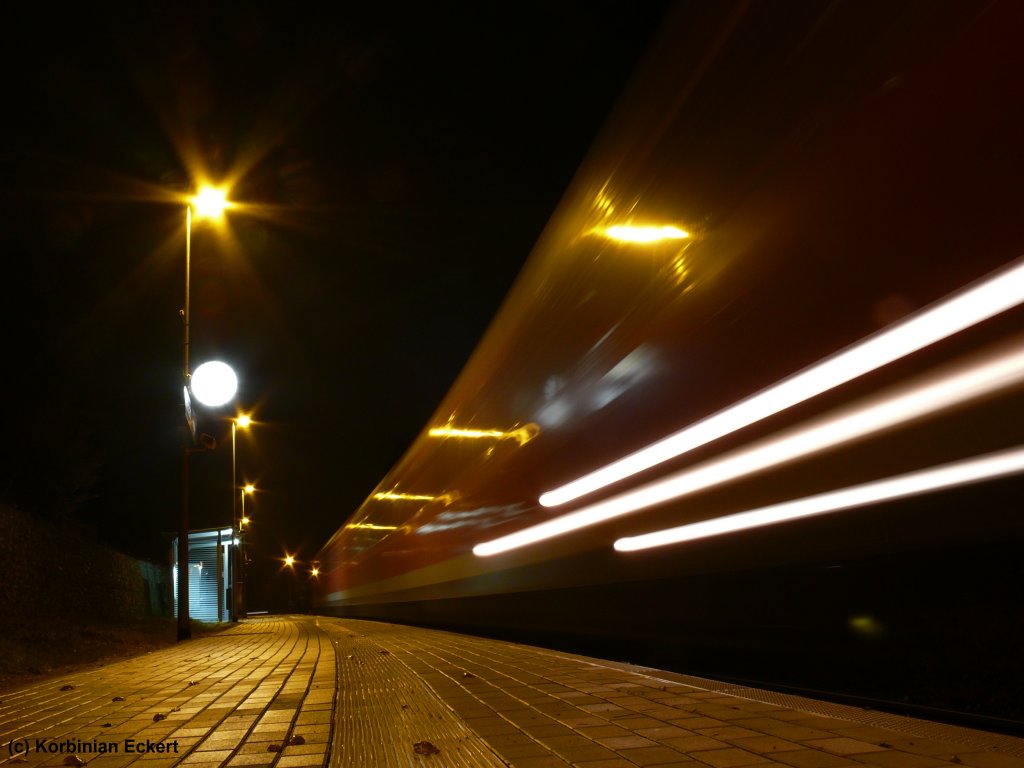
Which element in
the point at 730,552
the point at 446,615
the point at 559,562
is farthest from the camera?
the point at 446,615

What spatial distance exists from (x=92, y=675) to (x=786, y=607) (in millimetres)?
7207

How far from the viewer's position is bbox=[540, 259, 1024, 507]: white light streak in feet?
10.5

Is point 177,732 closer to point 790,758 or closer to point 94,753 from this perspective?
point 94,753

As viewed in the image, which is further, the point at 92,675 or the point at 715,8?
the point at 92,675

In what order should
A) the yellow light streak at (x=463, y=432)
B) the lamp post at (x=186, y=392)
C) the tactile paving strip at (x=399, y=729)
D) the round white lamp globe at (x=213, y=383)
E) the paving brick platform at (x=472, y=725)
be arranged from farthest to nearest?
1. the round white lamp globe at (x=213, y=383)
2. the lamp post at (x=186, y=392)
3. the yellow light streak at (x=463, y=432)
4. the tactile paving strip at (x=399, y=729)
5. the paving brick platform at (x=472, y=725)

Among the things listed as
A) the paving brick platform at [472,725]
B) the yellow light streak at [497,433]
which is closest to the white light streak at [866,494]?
the paving brick platform at [472,725]

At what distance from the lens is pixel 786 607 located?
4.79 metres

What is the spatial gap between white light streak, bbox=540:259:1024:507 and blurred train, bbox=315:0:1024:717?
12mm

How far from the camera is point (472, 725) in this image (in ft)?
15.4

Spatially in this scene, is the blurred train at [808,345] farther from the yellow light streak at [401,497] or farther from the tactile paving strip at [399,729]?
the yellow light streak at [401,497]

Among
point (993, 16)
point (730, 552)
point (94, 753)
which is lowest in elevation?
point (94, 753)

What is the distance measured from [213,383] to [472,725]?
12.5m

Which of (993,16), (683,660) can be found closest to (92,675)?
(683,660)

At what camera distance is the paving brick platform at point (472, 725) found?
359cm
